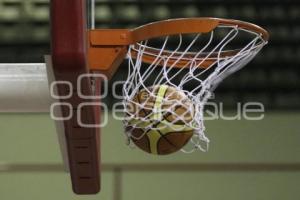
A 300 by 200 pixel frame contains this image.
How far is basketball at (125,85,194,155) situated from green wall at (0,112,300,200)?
0.93m

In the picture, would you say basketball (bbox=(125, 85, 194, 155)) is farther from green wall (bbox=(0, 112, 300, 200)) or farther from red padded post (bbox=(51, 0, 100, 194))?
green wall (bbox=(0, 112, 300, 200))

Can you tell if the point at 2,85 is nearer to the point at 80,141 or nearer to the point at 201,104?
the point at 80,141

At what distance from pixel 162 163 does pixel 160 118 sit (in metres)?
1.00

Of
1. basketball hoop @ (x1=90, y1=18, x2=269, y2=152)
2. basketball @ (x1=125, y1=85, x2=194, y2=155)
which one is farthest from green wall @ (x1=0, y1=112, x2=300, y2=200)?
basketball @ (x1=125, y1=85, x2=194, y2=155)

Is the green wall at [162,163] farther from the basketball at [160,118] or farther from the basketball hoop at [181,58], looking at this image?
the basketball at [160,118]

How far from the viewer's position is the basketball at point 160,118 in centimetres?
117

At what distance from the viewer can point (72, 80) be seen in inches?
35.8

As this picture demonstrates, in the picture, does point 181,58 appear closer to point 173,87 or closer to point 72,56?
point 173,87

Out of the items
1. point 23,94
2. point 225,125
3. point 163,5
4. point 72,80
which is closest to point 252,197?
point 225,125

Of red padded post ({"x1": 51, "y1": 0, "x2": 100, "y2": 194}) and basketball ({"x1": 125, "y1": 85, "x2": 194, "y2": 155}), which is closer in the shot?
red padded post ({"x1": 51, "y1": 0, "x2": 100, "y2": 194})

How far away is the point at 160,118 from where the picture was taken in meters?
1.17

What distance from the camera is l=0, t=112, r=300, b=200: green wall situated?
2121 millimetres

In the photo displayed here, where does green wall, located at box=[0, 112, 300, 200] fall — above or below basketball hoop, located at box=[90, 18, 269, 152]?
below

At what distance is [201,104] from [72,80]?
424mm
